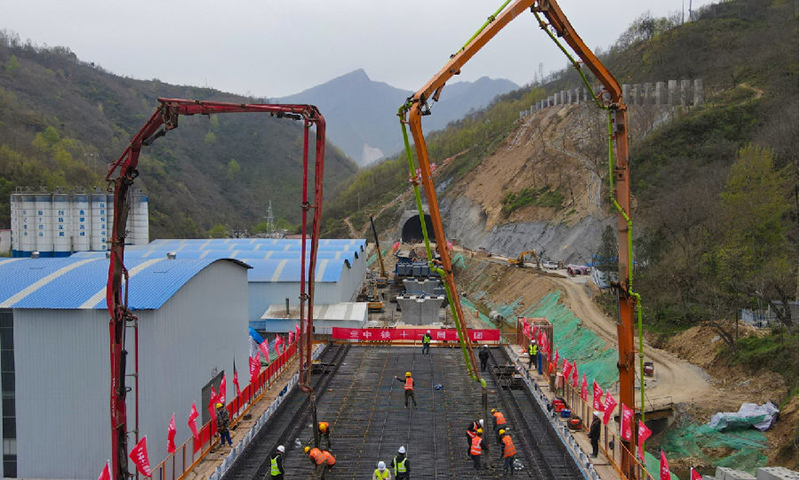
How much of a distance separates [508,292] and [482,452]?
33616 mm

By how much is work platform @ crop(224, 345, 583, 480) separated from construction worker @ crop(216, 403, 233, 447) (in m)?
0.65

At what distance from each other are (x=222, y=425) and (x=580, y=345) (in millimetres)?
20994

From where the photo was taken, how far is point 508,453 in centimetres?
1309

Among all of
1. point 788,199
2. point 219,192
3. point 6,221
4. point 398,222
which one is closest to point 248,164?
point 219,192

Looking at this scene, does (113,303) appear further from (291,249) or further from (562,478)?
(291,249)

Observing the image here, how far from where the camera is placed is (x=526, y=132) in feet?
262

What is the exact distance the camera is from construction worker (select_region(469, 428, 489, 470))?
13.3 meters

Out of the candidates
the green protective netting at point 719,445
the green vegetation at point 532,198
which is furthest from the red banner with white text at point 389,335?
the green vegetation at point 532,198

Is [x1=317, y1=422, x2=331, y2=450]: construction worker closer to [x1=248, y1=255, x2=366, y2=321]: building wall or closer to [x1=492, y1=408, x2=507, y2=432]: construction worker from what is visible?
[x1=492, y1=408, x2=507, y2=432]: construction worker

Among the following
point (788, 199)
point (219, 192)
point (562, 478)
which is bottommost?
point (562, 478)

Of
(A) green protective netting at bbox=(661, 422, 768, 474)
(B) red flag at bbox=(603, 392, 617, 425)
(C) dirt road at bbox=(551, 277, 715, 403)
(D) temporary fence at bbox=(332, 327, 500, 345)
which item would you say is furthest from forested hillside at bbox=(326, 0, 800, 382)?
(B) red flag at bbox=(603, 392, 617, 425)

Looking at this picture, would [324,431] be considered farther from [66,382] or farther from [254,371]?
[66,382]

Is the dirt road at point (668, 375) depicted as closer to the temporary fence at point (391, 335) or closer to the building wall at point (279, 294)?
the temporary fence at point (391, 335)

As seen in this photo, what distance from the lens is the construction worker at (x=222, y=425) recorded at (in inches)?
579
